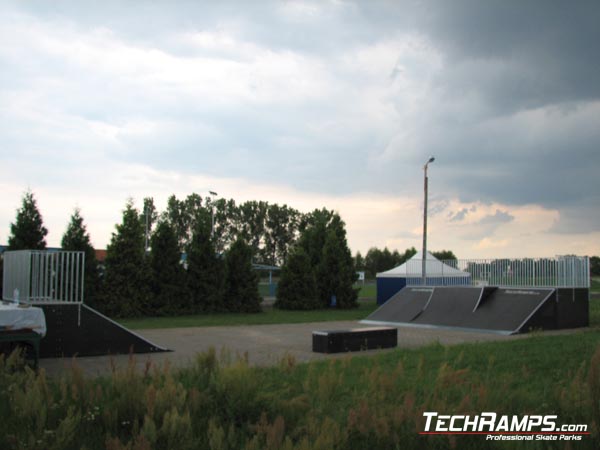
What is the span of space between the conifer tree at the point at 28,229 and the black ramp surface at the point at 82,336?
38.7 ft

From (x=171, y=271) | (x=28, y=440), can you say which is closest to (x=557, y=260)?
(x=171, y=271)

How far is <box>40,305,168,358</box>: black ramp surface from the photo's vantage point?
38.1 feet

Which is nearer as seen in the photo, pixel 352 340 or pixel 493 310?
pixel 352 340

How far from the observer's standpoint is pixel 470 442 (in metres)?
4.65

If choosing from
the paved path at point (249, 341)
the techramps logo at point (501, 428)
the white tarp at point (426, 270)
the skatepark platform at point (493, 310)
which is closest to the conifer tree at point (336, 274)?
the white tarp at point (426, 270)

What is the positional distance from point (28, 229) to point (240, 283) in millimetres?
9044

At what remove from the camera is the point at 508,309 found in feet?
59.1

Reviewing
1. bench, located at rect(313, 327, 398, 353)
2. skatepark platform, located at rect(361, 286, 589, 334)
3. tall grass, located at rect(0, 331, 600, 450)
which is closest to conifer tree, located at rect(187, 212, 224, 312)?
skatepark platform, located at rect(361, 286, 589, 334)

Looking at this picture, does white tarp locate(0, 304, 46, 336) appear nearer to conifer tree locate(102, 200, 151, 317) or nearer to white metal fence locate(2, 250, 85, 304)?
white metal fence locate(2, 250, 85, 304)

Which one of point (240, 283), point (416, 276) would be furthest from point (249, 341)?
point (416, 276)

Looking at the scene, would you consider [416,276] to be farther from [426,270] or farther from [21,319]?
[21,319]

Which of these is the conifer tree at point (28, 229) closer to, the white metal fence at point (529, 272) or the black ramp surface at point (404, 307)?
the black ramp surface at point (404, 307)

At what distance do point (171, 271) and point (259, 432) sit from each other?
20.7m

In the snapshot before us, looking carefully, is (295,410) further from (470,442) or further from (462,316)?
(462,316)
